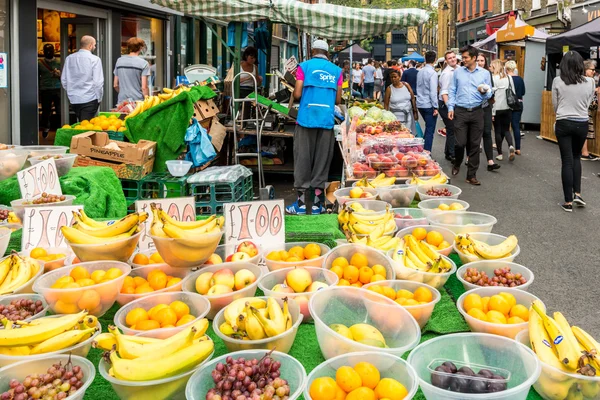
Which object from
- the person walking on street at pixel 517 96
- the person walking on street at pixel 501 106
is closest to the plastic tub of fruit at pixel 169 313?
the person walking on street at pixel 501 106

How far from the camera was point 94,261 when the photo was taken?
2582mm

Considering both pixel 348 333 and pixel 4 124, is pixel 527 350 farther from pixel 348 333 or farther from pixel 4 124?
pixel 4 124

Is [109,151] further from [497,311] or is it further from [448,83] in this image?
[448,83]

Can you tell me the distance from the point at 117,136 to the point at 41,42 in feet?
14.2

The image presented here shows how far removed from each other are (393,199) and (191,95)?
12.2 feet

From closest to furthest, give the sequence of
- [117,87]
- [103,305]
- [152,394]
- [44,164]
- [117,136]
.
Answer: [152,394], [103,305], [44,164], [117,136], [117,87]

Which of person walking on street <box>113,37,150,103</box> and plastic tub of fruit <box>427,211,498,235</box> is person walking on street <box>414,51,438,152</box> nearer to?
person walking on street <box>113,37,150,103</box>

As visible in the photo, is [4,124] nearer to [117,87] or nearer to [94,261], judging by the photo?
[117,87]

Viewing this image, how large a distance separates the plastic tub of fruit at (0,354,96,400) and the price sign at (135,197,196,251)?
120 centimetres

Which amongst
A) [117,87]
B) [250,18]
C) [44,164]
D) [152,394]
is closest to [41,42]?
[117,87]

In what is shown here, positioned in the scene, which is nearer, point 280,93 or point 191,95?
point 191,95

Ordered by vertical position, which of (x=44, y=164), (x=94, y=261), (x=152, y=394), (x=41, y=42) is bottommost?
(x=152, y=394)

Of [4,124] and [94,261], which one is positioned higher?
[4,124]

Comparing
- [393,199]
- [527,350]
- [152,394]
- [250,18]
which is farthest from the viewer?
[250,18]
